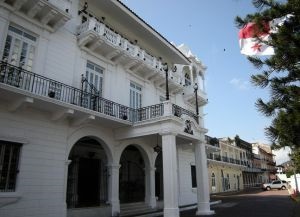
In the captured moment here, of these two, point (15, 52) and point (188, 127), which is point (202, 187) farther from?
point (15, 52)

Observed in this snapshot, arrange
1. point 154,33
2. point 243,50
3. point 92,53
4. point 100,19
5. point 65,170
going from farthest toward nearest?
point 154,33 → point 100,19 → point 92,53 → point 65,170 → point 243,50

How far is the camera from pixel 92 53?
1405cm

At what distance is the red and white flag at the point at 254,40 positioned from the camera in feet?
19.7

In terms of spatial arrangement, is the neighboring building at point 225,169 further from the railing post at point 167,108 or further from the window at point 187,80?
the railing post at point 167,108

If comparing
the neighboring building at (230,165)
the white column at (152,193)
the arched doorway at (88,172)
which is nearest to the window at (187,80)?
the neighboring building at (230,165)

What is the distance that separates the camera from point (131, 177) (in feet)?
58.3

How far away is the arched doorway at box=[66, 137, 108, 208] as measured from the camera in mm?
14470

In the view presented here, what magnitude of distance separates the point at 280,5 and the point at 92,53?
33.5 feet

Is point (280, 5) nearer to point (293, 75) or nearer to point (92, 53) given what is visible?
point (293, 75)

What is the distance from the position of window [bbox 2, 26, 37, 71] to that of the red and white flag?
8.19 m

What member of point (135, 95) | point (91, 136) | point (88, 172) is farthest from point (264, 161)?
point (91, 136)

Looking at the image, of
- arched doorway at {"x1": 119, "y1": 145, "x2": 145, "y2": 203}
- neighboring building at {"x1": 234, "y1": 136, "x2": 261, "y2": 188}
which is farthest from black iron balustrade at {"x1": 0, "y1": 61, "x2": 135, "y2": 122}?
neighboring building at {"x1": 234, "y1": 136, "x2": 261, "y2": 188}

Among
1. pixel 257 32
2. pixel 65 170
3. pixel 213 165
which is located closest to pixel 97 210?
pixel 65 170

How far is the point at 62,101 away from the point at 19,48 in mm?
2694
